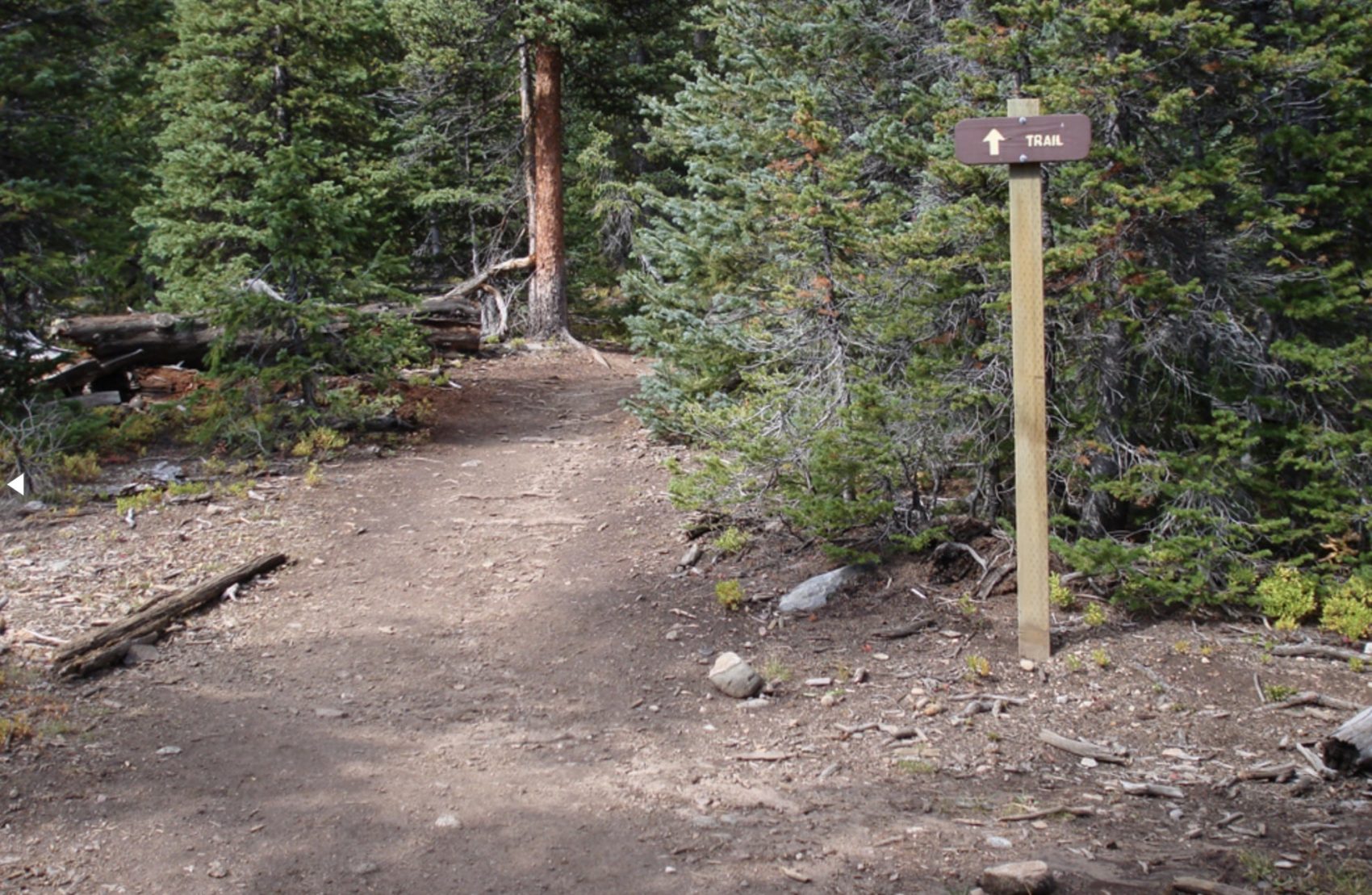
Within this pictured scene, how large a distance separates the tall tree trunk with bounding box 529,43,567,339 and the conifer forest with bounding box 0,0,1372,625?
7178 mm

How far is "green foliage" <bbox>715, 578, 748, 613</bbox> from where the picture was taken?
28.8 ft

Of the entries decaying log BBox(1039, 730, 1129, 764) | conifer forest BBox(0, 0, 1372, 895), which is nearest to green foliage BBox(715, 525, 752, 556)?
conifer forest BBox(0, 0, 1372, 895)

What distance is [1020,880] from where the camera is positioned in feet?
14.2

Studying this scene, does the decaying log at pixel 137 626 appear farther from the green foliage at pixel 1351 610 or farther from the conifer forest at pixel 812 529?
the green foliage at pixel 1351 610

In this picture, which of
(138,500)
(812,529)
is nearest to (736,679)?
(812,529)

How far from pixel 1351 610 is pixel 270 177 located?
11.9 meters

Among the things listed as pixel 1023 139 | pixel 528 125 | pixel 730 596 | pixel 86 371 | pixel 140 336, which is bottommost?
pixel 730 596

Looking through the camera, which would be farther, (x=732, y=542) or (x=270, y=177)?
(x=270, y=177)

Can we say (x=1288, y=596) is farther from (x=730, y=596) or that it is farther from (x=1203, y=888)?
(x=730, y=596)

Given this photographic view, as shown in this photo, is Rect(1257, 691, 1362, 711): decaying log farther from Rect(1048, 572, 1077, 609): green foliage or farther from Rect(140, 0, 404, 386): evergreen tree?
Rect(140, 0, 404, 386): evergreen tree

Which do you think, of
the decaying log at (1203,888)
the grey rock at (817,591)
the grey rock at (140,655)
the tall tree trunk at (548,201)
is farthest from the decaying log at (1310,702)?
the tall tree trunk at (548,201)

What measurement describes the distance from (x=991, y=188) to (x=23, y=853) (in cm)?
729

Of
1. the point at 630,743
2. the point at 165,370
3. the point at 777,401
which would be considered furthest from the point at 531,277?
the point at 630,743

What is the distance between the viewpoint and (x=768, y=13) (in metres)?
11.2
